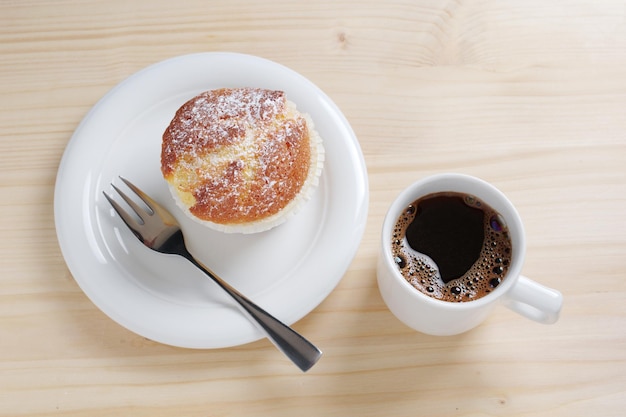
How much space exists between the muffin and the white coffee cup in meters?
0.24

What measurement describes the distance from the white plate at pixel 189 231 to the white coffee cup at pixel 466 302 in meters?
0.17

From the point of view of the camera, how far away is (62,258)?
1.34 m

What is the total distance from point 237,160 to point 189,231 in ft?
0.68

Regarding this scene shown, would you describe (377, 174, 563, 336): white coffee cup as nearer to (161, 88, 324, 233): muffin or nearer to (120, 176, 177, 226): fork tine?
(161, 88, 324, 233): muffin

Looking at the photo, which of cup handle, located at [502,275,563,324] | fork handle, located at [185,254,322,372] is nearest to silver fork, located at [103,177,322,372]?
fork handle, located at [185,254,322,372]

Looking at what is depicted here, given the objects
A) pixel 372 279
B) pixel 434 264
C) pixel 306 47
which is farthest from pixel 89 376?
pixel 306 47

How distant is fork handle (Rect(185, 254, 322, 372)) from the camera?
1.19m

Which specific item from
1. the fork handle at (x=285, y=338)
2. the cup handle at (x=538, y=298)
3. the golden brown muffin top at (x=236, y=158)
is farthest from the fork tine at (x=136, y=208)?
the cup handle at (x=538, y=298)

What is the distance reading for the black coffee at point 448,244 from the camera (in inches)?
45.5

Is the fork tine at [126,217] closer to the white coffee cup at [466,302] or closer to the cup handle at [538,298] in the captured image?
the white coffee cup at [466,302]

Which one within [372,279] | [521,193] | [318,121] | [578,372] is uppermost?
[318,121]

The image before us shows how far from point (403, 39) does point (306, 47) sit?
0.75 feet

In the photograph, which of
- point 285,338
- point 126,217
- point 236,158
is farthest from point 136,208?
point 285,338

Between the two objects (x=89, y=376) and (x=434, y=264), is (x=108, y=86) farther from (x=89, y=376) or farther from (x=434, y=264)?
(x=434, y=264)
